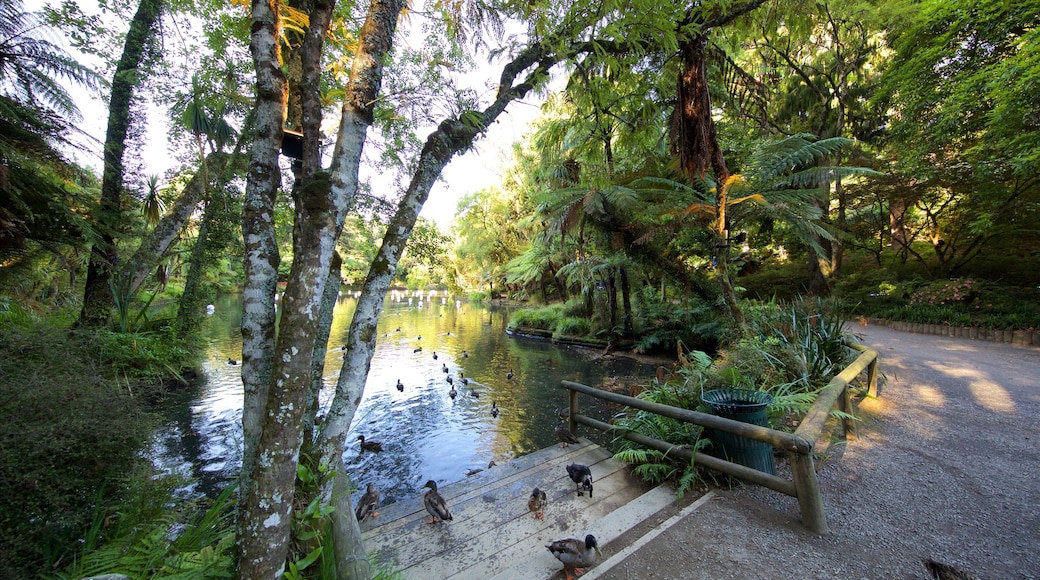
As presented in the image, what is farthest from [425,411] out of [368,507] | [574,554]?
[574,554]

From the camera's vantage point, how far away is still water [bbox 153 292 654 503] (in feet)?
17.8

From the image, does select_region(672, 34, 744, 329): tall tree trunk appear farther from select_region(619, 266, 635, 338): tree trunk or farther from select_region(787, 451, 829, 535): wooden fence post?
select_region(619, 266, 635, 338): tree trunk

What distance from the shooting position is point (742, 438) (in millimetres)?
3076

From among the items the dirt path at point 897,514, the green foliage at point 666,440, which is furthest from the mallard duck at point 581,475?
the dirt path at point 897,514

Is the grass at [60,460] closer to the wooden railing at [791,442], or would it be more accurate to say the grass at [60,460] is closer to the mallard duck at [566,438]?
the mallard duck at [566,438]

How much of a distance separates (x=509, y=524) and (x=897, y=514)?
2.83 metres

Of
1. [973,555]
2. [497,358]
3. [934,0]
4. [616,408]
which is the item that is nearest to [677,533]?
[973,555]

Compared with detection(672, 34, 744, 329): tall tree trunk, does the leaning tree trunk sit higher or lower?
lower

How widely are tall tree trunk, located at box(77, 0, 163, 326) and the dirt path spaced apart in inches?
344

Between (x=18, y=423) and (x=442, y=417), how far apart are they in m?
5.90

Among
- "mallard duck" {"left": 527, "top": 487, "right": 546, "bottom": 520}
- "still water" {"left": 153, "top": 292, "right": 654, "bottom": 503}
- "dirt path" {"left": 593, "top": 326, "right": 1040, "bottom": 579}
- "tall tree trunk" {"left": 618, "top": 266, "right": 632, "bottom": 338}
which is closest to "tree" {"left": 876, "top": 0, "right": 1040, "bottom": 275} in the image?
"dirt path" {"left": 593, "top": 326, "right": 1040, "bottom": 579}

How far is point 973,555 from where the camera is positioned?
7.09 ft

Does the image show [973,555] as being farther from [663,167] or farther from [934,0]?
[934,0]

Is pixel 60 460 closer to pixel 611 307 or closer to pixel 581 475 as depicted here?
pixel 581 475
